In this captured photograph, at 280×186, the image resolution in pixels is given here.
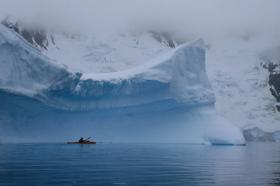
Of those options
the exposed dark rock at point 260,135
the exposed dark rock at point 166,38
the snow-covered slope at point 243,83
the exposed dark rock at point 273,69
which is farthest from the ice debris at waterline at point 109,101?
the exposed dark rock at point 273,69

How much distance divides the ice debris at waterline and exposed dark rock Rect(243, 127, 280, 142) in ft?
72.5

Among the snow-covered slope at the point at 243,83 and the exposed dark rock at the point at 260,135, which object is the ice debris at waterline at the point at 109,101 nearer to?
the exposed dark rock at the point at 260,135

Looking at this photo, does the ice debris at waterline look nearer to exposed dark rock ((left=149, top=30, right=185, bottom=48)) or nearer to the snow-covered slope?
the snow-covered slope

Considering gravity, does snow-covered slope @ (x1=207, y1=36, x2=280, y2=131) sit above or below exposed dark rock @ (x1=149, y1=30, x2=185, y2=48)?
below

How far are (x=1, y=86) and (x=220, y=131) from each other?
599 inches

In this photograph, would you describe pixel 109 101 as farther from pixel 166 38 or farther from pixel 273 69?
pixel 273 69

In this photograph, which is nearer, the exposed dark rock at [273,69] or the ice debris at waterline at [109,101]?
the ice debris at waterline at [109,101]

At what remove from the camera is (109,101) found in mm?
29312

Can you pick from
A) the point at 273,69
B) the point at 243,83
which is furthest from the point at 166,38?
the point at 273,69

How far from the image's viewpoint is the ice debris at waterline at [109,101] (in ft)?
83.4

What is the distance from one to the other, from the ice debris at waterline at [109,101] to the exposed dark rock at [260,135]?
22.1 metres

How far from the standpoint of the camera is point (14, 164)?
12.9 m

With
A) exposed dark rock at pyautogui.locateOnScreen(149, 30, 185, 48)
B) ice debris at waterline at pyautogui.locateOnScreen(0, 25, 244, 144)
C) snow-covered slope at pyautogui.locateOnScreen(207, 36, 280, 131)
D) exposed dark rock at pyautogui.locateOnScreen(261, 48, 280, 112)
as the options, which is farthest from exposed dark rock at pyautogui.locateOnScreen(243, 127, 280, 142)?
ice debris at waterline at pyautogui.locateOnScreen(0, 25, 244, 144)

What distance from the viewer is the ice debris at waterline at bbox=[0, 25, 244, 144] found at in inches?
1001
